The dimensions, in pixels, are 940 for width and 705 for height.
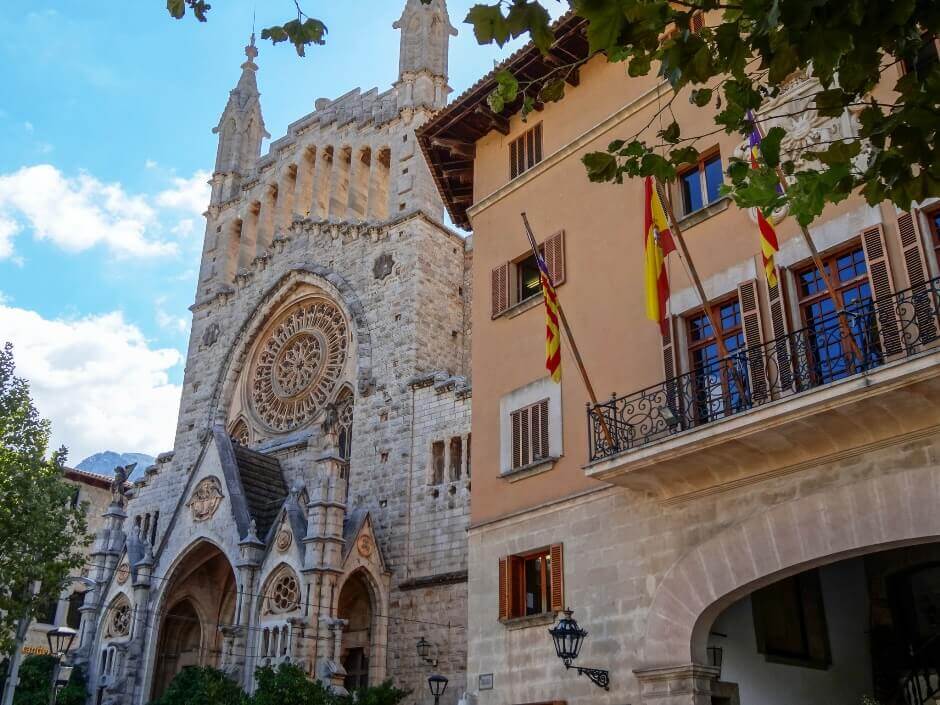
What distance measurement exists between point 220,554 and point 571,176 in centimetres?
1727

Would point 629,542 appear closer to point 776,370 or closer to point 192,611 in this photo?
point 776,370

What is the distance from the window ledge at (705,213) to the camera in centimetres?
1331

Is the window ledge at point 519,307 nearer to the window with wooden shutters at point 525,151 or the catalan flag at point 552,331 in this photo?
the catalan flag at point 552,331

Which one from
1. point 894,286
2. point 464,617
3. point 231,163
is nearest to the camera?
point 894,286

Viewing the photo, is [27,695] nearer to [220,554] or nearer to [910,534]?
[220,554]

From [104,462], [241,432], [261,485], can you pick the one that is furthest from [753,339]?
[104,462]

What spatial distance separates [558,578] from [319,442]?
→ 56.2 ft

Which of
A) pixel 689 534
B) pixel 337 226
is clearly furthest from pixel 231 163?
pixel 689 534

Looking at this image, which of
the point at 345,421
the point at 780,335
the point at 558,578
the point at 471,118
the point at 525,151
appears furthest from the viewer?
the point at 345,421

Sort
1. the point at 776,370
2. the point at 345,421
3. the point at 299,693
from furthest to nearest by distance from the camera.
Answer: the point at 345,421, the point at 299,693, the point at 776,370

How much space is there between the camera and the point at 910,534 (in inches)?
388

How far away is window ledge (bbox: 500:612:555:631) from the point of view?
13422 mm

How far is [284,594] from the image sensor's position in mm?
24156

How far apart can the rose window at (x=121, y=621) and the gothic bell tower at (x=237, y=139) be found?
61.5ft
